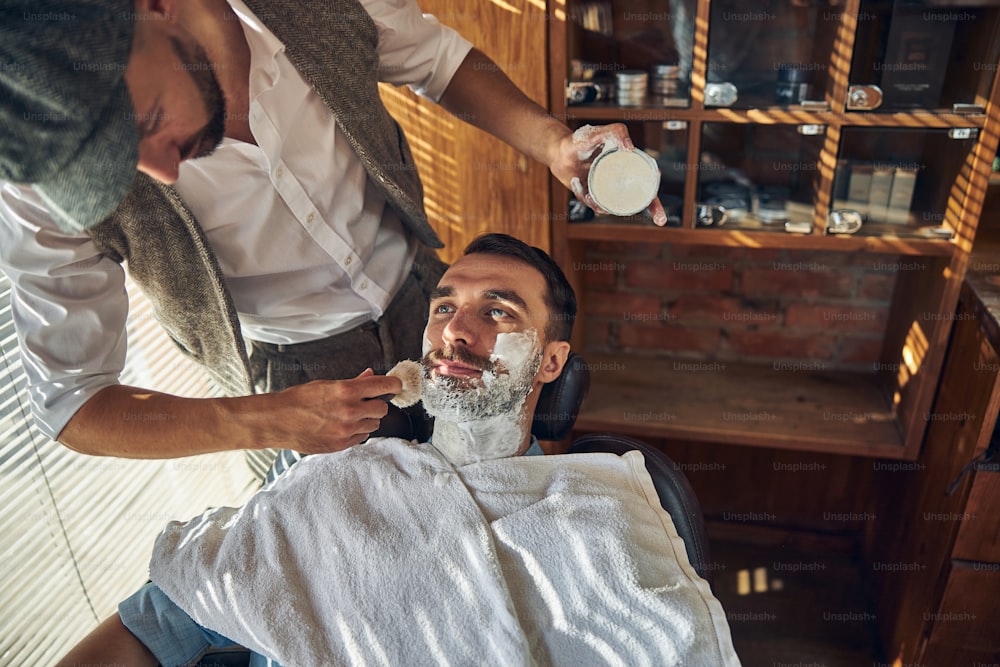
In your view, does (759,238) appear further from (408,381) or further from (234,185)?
(234,185)

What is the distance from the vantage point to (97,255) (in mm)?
1165

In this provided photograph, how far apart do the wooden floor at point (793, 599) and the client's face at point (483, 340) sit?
1.37 m

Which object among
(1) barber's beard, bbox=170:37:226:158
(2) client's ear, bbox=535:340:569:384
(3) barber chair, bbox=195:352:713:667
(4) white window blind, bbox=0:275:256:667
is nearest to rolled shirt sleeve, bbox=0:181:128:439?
(1) barber's beard, bbox=170:37:226:158

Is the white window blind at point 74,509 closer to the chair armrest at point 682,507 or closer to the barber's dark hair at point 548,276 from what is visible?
the barber's dark hair at point 548,276

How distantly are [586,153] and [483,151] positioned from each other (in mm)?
602

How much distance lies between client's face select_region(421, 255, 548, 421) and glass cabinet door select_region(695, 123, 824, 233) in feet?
2.40

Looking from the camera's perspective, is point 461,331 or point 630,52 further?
point 630,52

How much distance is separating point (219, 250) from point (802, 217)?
144 cm

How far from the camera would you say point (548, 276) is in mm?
1484

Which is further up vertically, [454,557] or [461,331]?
[461,331]

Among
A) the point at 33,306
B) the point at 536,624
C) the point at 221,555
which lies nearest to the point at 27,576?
the point at 221,555

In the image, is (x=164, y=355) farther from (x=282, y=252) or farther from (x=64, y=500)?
(x=282, y=252)

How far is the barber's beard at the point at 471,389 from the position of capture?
4.36ft

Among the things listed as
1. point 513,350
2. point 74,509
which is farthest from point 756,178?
point 74,509
